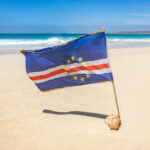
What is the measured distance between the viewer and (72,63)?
154 inches

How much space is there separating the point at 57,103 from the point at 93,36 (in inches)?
94.3

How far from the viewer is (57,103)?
199 inches

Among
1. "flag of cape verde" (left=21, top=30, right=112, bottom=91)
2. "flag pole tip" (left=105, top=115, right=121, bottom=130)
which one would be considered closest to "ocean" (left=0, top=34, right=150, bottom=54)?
"flag of cape verde" (left=21, top=30, right=112, bottom=91)

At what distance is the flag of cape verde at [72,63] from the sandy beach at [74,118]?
925 mm

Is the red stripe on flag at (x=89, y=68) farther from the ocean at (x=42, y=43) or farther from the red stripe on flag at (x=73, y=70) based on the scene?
the ocean at (x=42, y=43)

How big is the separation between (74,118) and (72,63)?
1410 mm

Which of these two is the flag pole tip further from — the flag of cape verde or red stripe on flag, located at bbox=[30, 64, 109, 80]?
red stripe on flag, located at bbox=[30, 64, 109, 80]

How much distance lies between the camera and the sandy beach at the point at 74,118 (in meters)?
3.26

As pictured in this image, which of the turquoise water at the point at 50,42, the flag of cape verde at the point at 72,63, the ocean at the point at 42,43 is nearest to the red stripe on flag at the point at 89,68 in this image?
the flag of cape verde at the point at 72,63

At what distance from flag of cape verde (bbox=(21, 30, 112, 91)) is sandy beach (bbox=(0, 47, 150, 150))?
0.93 meters

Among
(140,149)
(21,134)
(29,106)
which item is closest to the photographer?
(140,149)

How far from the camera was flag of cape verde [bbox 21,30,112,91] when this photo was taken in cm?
375

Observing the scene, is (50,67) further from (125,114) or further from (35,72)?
(125,114)

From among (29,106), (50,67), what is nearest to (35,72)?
(50,67)
